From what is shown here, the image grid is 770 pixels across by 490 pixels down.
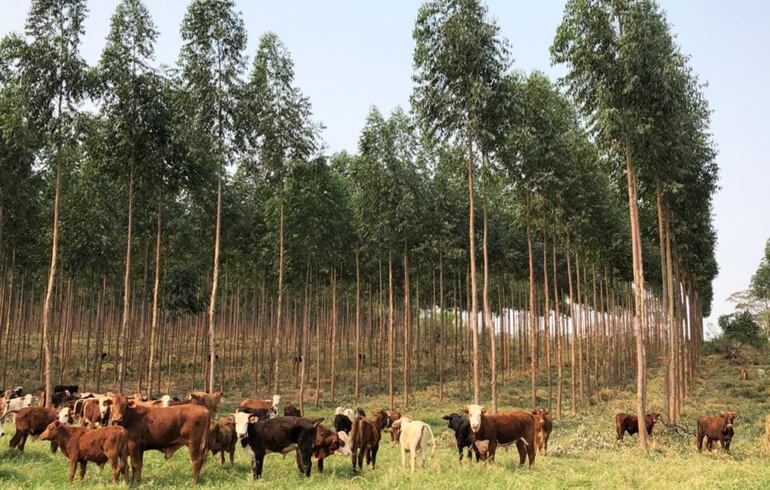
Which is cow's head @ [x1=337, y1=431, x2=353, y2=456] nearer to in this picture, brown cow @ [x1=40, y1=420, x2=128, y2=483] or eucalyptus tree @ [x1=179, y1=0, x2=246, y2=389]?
brown cow @ [x1=40, y1=420, x2=128, y2=483]

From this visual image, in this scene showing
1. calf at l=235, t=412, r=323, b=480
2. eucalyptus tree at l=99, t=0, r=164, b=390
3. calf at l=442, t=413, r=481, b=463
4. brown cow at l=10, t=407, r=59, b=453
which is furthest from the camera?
eucalyptus tree at l=99, t=0, r=164, b=390

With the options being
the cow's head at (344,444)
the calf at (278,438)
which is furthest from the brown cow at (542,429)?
the calf at (278,438)

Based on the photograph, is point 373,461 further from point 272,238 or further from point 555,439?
point 272,238

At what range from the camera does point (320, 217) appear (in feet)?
108

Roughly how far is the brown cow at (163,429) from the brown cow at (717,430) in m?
15.0

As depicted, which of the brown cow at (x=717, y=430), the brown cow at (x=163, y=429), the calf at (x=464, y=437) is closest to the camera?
the brown cow at (x=163, y=429)

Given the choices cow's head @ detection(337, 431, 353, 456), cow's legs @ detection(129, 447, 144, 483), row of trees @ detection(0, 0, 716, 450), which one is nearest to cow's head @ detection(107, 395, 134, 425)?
cow's legs @ detection(129, 447, 144, 483)

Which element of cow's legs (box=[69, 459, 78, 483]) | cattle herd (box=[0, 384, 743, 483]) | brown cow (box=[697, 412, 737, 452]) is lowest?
brown cow (box=[697, 412, 737, 452])

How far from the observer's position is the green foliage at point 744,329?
59.0 meters

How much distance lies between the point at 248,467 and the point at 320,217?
64.8ft

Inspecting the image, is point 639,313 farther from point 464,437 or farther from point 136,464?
point 136,464

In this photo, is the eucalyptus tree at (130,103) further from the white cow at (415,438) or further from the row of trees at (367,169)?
the white cow at (415,438)

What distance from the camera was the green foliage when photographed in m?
59.0

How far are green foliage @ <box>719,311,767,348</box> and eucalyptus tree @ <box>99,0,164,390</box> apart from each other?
56.1m
